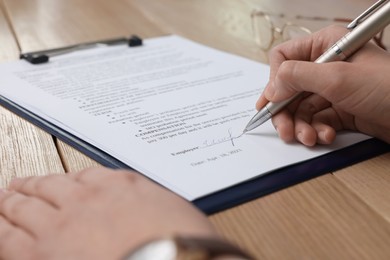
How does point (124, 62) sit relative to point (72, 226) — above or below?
below

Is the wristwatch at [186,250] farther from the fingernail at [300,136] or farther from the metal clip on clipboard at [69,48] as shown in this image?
the metal clip on clipboard at [69,48]

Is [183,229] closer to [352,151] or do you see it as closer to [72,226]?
[72,226]

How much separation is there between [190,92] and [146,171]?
217 millimetres

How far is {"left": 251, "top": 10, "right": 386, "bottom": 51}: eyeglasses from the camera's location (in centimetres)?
89

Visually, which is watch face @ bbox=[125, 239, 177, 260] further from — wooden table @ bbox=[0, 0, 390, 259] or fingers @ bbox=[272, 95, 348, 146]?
fingers @ bbox=[272, 95, 348, 146]

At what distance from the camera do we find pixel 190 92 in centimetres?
63

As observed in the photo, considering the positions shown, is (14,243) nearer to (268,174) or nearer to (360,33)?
(268,174)

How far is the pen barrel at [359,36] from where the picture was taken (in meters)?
0.48

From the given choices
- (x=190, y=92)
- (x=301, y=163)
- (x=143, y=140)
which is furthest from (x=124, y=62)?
(x=301, y=163)

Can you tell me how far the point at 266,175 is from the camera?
1.47 ft

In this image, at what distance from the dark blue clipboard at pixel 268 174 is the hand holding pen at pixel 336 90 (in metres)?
0.02

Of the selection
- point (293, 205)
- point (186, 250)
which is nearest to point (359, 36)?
point (293, 205)
